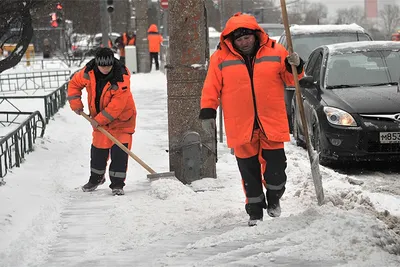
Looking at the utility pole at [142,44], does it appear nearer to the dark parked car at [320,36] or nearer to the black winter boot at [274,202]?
the dark parked car at [320,36]

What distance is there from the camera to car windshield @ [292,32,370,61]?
46.0ft

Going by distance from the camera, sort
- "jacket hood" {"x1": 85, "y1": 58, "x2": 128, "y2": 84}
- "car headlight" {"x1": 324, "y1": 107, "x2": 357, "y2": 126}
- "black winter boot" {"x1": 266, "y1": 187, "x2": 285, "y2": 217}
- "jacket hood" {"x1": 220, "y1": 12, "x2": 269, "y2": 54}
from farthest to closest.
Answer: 1. "car headlight" {"x1": 324, "y1": 107, "x2": 357, "y2": 126}
2. "jacket hood" {"x1": 85, "y1": 58, "x2": 128, "y2": 84}
3. "black winter boot" {"x1": 266, "y1": 187, "x2": 285, "y2": 217}
4. "jacket hood" {"x1": 220, "y1": 12, "x2": 269, "y2": 54}

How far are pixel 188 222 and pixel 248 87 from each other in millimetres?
1190

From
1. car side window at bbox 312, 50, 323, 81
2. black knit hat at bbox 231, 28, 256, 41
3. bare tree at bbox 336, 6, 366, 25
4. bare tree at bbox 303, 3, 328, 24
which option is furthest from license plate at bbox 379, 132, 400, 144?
bare tree at bbox 336, 6, 366, 25

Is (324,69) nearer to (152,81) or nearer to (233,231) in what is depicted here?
(233,231)

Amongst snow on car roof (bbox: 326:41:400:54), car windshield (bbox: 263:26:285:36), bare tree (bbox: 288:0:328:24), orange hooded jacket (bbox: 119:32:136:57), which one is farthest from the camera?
bare tree (bbox: 288:0:328:24)

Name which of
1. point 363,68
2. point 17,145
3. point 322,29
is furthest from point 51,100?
point 363,68

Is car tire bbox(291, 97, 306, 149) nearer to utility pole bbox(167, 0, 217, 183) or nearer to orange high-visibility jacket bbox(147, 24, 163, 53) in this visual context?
utility pole bbox(167, 0, 217, 183)

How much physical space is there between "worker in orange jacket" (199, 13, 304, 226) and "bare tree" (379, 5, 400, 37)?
178 feet

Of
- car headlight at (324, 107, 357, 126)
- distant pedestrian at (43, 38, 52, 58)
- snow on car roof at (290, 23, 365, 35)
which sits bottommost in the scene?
distant pedestrian at (43, 38, 52, 58)

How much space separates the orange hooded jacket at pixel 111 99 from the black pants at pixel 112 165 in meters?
0.11

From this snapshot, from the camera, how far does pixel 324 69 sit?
396 inches

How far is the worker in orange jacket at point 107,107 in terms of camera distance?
772 cm

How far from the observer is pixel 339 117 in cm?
873
